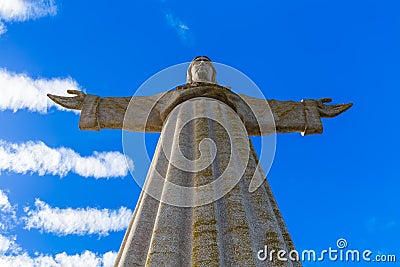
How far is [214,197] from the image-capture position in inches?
155

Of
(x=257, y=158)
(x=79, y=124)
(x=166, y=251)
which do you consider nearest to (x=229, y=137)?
(x=257, y=158)

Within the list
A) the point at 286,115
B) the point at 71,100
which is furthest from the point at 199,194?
the point at 71,100

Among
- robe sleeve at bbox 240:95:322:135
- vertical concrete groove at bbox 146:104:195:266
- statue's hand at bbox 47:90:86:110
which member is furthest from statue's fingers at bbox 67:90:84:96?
vertical concrete groove at bbox 146:104:195:266

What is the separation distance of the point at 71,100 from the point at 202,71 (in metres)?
2.11

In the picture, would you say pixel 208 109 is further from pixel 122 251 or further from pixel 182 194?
pixel 122 251

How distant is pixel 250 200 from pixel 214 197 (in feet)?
1.37

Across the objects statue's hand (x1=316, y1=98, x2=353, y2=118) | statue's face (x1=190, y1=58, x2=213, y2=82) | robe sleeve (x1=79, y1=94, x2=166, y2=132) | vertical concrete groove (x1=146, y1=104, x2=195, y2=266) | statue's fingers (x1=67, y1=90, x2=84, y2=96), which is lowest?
vertical concrete groove (x1=146, y1=104, x2=195, y2=266)

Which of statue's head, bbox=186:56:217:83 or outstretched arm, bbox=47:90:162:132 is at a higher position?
statue's head, bbox=186:56:217:83

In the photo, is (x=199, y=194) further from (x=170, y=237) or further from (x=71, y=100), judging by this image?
(x=71, y=100)

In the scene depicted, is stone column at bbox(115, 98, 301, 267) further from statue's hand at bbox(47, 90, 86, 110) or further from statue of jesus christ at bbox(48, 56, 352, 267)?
statue's hand at bbox(47, 90, 86, 110)

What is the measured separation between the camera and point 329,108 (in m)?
7.54

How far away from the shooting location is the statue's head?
758 cm

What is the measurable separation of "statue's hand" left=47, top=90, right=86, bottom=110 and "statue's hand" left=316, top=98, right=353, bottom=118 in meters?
3.72

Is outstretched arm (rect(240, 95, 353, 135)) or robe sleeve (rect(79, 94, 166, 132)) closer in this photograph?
robe sleeve (rect(79, 94, 166, 132))
